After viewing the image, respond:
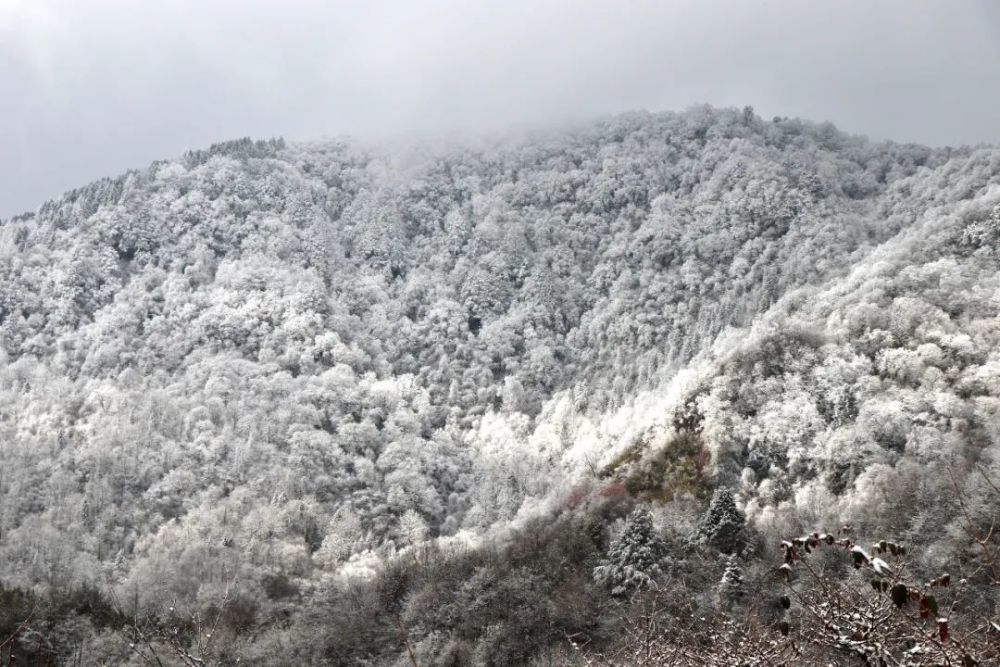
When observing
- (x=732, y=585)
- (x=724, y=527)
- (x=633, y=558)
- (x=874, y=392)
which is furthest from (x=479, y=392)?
(x=732, y=585)

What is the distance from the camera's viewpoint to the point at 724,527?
200 ft

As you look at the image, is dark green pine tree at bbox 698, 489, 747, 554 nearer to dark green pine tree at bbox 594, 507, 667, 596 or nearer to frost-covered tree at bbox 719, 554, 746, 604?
dark green pine tree at bbox 594, 507, 667, 596

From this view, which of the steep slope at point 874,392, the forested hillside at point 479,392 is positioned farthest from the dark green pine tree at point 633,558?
the steep slope at point 874,392

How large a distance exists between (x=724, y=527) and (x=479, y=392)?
84903 mm

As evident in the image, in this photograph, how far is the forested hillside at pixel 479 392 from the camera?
6159cm

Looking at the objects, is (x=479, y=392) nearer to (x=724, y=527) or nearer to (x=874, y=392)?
(x=874, y=392)

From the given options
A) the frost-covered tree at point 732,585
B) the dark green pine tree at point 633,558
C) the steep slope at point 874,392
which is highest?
the steep slope at point 874,392

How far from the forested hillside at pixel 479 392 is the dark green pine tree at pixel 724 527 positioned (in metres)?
0.27

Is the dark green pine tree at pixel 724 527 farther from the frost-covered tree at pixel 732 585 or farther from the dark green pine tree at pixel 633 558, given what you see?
the frost-covered tree at pixel 732 585

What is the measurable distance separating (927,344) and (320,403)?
90.4m

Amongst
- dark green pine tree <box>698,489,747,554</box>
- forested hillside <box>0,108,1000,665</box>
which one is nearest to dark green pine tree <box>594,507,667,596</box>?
forested hillside <box>0,108,1000,665</box>

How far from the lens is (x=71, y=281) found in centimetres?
15775

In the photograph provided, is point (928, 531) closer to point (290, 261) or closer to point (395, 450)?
point (395, 450)

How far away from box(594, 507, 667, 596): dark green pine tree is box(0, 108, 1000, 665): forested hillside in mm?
1172
